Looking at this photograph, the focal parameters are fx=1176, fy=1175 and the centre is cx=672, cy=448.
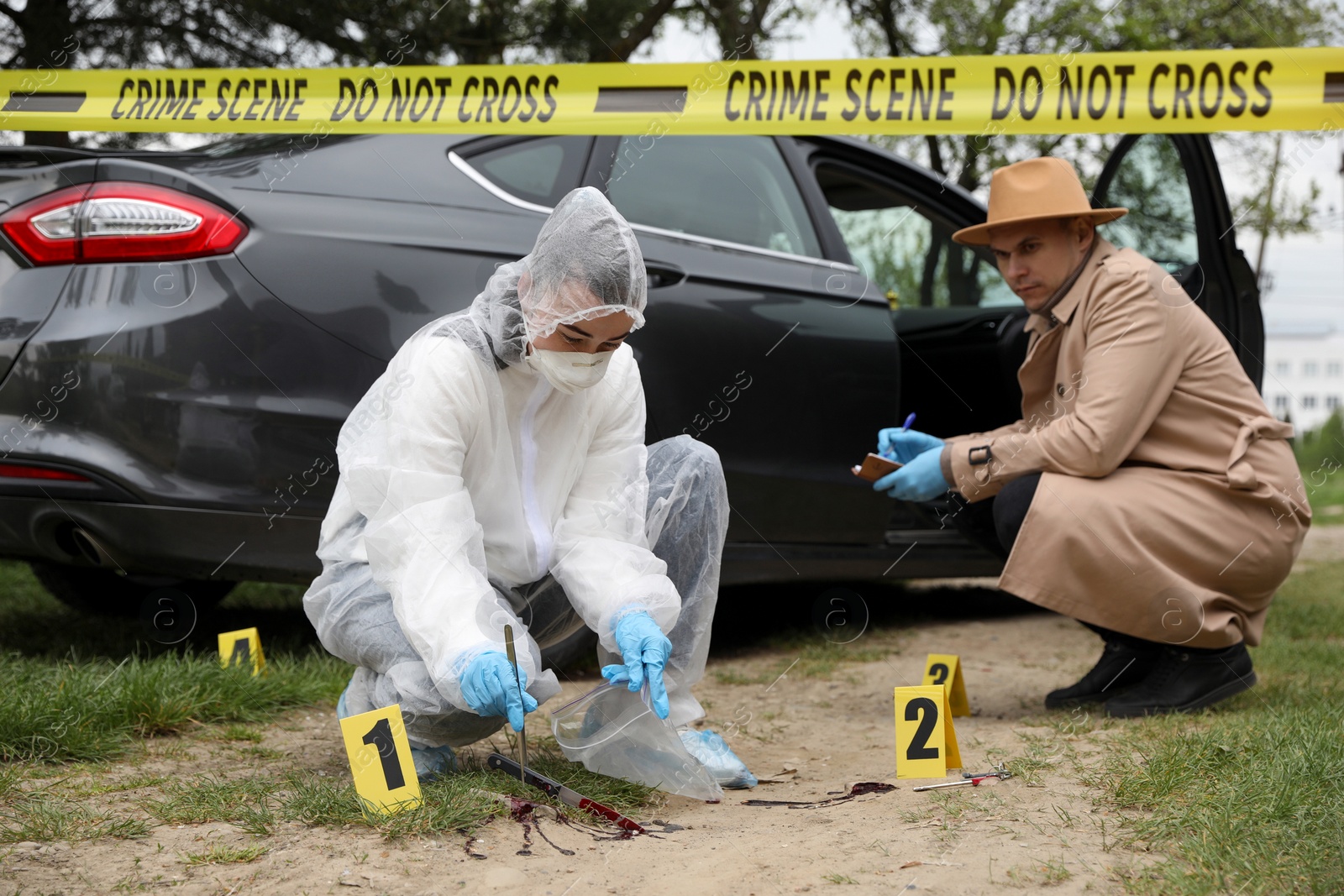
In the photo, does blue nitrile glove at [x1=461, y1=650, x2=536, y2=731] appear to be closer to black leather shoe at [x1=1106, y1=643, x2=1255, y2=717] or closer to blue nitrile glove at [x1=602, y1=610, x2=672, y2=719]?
blue nitrile glove at [x1=602, y1=610, x2=672, y2=719]

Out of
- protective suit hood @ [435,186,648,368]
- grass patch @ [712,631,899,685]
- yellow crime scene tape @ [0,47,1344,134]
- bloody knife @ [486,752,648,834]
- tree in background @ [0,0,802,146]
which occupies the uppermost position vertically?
tree in background @ [0,0,802,146]

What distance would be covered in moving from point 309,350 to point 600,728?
43.5 inches

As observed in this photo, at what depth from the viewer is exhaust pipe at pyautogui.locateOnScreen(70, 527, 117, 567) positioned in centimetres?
262

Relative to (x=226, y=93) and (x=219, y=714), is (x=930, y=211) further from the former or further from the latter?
(x=219, y=714)

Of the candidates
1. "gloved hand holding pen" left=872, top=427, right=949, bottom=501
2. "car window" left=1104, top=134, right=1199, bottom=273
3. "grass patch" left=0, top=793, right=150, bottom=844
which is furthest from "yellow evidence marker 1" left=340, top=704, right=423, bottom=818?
"car window" left=1104, top=134, right=1199, bottom=273

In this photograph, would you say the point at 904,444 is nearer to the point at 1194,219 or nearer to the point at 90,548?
the point at 1194,219

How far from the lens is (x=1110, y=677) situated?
3035 millimetres

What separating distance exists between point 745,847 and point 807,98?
2418 mm

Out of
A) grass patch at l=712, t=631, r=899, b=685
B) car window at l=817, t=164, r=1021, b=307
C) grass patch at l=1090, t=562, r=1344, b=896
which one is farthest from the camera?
car window at l=817, t=164, r=1021, b=307

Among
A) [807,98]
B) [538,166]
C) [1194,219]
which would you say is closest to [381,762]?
[538,166]

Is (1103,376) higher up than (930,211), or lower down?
lower down

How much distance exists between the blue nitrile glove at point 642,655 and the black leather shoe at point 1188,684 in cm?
135

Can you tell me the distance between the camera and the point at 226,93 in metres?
3.75

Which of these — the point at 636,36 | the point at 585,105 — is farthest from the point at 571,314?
the point at 636,36
